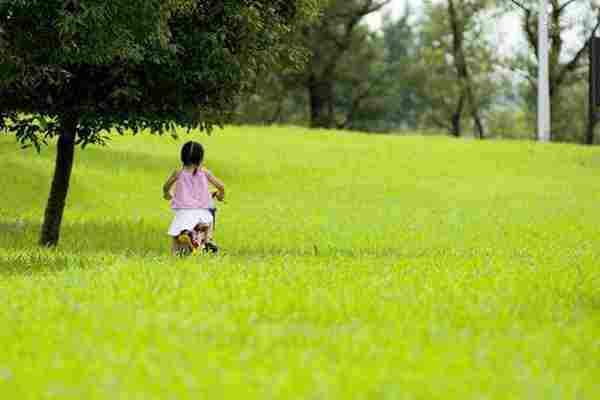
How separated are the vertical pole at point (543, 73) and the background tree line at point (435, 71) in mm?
5763

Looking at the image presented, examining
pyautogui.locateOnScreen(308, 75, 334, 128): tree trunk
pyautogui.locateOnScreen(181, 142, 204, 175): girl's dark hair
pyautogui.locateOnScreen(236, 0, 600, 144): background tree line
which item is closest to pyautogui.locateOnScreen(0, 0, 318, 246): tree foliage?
pyautogui.locateOnScreen(181, 142, 204, 175): girl's dark hair

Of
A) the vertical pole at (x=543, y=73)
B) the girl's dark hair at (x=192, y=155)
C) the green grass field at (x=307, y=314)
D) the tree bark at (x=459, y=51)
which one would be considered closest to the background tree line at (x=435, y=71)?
the tree bark at (x=459, y=51)

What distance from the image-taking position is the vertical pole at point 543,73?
45062 millimetres

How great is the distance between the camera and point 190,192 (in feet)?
46.7

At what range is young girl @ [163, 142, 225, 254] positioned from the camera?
46.5 ft

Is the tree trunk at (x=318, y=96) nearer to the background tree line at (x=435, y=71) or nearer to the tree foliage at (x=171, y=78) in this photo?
the background tree line at (x=435, y=71)

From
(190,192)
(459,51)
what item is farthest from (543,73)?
(190,192)

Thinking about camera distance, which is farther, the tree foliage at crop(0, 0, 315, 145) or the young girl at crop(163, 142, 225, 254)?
the tree foliage at crop(0, 0, 315, 145)

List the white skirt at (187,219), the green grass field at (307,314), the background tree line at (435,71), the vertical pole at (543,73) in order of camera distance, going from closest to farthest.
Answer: the green grass field at (307,314) → the white skirt at (187,219) → the vertical pole at (543,73) → the background tree line at (435,71)

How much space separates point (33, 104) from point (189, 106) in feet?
7.86

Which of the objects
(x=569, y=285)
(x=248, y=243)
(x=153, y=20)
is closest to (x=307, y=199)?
(x=248, y=243)

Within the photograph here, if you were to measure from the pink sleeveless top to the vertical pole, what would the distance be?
3134 cm

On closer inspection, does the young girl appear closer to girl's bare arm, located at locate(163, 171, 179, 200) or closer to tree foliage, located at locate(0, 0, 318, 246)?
girl's bare arm, located at locate(163, 171, 179, 200)

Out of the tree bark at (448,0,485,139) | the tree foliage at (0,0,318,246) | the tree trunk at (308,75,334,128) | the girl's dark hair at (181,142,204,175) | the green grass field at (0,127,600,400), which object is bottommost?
the green grass field at (0,127,600,400)
